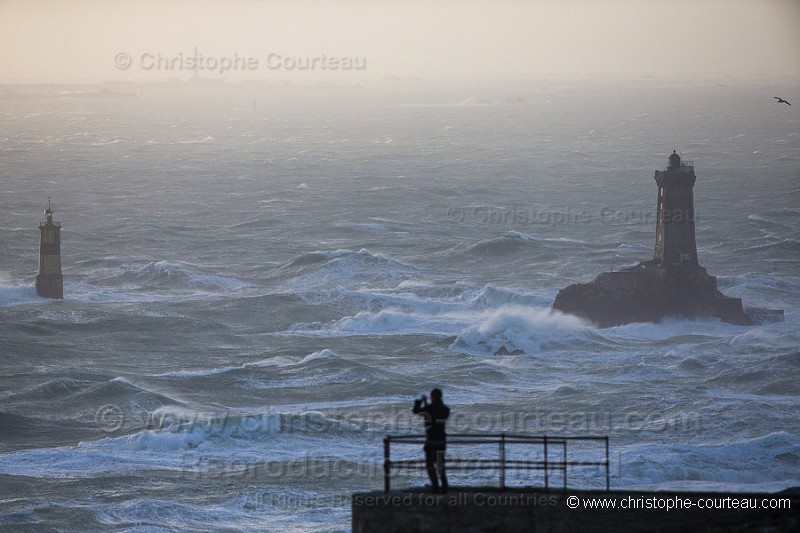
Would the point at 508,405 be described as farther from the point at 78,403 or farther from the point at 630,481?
the point at 78,403

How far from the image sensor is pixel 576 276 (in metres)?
71.6

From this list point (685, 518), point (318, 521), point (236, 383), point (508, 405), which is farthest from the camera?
point (236, 383)

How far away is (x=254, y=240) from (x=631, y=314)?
108ft

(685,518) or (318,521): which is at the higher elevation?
(685,518)

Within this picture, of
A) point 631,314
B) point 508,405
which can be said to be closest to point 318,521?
point 508,405

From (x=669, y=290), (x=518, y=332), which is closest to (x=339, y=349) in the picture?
(x=518, y=332)

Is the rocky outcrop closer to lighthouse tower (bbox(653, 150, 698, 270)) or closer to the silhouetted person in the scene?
lighthouse tower (bbox(653, 150, 698, 270))

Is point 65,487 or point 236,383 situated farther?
point 236,383

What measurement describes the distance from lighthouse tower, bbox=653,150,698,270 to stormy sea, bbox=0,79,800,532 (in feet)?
10.0

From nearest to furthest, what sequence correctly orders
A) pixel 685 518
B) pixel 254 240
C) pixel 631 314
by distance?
pixel 685 518 → pixel 631 314 → pixel 254 240

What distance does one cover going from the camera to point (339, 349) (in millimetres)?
53219

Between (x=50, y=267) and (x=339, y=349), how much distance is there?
16847 mm

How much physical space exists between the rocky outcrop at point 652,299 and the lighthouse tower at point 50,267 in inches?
850

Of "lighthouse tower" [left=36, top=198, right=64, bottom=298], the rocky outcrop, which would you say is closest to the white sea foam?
the rocky outcrop
